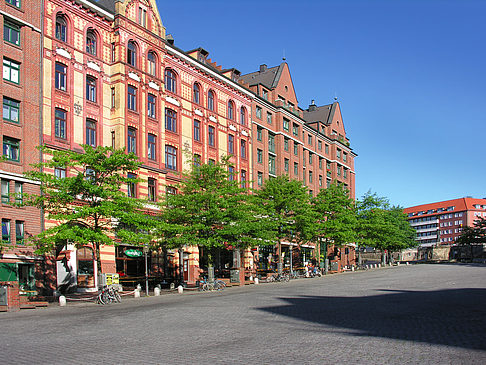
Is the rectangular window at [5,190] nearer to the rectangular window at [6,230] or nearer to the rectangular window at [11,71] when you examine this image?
the rectangular window at [6,230]

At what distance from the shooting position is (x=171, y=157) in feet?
150

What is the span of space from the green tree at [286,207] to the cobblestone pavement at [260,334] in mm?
27815

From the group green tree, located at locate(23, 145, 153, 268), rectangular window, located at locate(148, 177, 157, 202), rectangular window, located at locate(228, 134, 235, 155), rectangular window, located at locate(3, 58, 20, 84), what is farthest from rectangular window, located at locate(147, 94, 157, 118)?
rectangular window, located at locate(228, 134, 235, 155)

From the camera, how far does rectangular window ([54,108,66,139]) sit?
35.8m

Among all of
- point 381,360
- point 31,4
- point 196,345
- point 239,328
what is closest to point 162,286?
point 31,4

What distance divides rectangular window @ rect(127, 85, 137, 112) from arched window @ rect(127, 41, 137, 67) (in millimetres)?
2091

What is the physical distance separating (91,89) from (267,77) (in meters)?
35.1

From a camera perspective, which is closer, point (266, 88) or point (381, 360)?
point (381, 360)

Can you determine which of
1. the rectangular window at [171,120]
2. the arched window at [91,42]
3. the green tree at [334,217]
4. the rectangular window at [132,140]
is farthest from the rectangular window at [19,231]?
the green tree at [334,217]

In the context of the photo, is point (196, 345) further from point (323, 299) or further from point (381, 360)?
point (323, 299)

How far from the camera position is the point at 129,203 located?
3094 centimetres

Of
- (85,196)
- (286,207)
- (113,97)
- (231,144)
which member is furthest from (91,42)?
(286,207)

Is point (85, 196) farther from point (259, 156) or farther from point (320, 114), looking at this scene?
point (320, 114)

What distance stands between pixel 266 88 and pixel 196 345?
54.9 m
